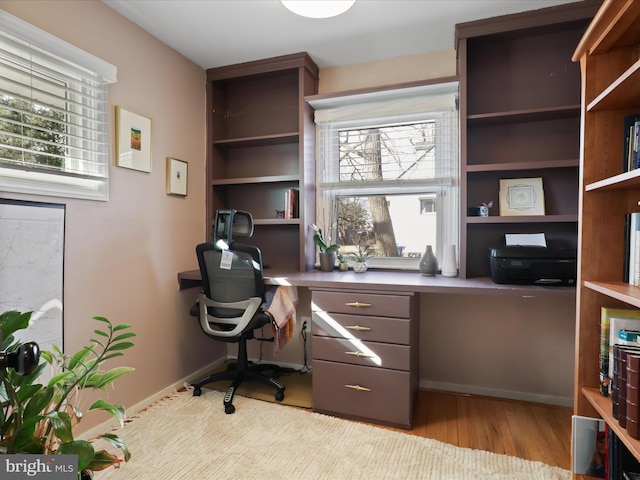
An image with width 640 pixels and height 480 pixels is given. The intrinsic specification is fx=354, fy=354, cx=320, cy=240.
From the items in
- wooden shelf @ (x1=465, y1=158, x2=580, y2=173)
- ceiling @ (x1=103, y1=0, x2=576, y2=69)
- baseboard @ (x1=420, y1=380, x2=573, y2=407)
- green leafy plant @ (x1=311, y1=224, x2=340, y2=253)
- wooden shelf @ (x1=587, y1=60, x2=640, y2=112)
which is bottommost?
baseboard @ (x1=420, y1=380, x2=573, y2=407)

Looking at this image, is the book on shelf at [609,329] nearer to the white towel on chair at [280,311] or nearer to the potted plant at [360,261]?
the potted plant at [360,261]

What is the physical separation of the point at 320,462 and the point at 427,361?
3.96 ft

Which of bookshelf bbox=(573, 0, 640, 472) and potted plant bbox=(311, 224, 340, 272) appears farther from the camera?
potted plant bbox=(311, 224, 340, 272)

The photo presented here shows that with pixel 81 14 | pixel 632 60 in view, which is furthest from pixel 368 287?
pixel 81 14

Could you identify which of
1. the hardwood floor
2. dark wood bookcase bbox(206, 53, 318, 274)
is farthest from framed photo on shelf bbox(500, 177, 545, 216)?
dark wood bookcase bbox(206, 53, 318, 274)

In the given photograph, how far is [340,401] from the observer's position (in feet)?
7.09

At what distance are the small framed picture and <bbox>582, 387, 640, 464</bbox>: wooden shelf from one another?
2604 millimetres

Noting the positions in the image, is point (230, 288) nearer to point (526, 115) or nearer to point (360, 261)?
point (360, 261)

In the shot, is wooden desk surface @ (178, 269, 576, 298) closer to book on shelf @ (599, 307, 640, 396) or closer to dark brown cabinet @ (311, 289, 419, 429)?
dark brown cabinet @ (311, 289, 419, 429)

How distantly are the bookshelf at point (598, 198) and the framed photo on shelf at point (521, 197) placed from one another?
921mm

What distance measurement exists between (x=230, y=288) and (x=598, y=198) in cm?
198

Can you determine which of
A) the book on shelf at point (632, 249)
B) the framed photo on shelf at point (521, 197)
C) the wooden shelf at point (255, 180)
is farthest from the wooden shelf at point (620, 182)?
the wooden shelf at point (255, 180)

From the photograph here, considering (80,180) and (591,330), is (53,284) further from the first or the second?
(591,330)

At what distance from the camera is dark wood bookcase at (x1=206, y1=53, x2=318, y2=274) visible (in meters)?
2.74
